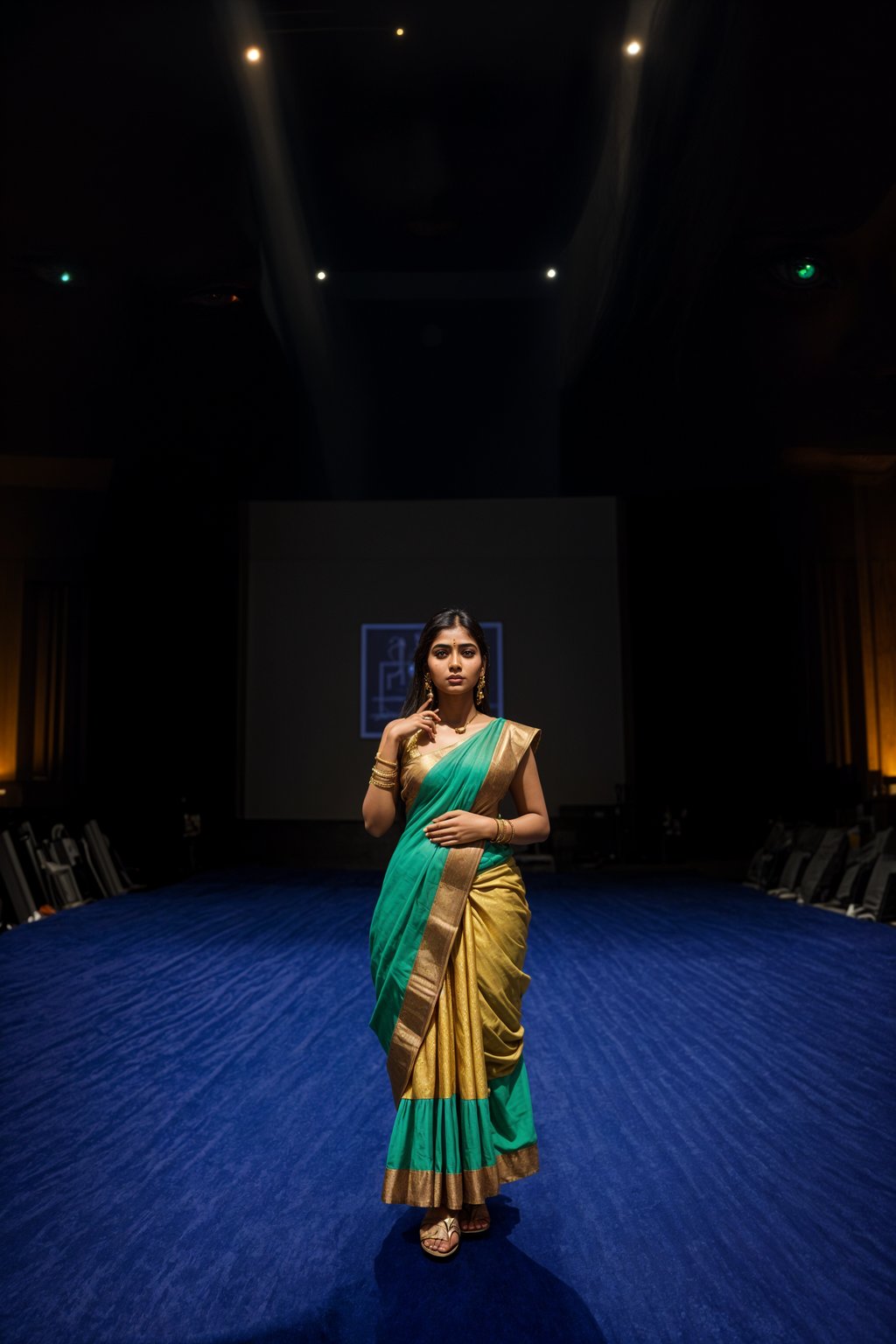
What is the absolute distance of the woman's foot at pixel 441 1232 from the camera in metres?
1.73

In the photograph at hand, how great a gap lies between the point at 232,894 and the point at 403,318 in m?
5.13

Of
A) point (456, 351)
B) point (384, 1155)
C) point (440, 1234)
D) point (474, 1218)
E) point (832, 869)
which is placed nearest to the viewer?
point (440, 1234)

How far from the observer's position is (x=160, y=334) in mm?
6996

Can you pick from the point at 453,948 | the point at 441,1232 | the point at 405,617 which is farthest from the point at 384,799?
the point at 405,617

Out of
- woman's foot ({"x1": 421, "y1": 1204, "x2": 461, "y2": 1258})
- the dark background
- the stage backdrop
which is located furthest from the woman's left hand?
the stage backdrop

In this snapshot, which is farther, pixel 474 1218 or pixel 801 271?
pixel 801 271

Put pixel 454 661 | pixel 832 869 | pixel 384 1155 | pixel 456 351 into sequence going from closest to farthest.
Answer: pixel 454 661 → pixel 384 1155 → pixel 832 869 → pixel 456 351

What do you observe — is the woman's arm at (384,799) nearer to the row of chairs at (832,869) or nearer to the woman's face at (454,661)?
the woman's face at (454,661)

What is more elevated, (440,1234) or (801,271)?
(801,271)

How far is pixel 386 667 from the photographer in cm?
1077

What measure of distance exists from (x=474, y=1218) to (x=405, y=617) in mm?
9232

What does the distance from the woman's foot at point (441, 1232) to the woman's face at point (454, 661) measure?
1010 millimetres

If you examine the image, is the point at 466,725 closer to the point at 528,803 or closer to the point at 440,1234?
the point at 528,803

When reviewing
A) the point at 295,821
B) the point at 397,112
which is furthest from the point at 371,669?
the point at 397,112
